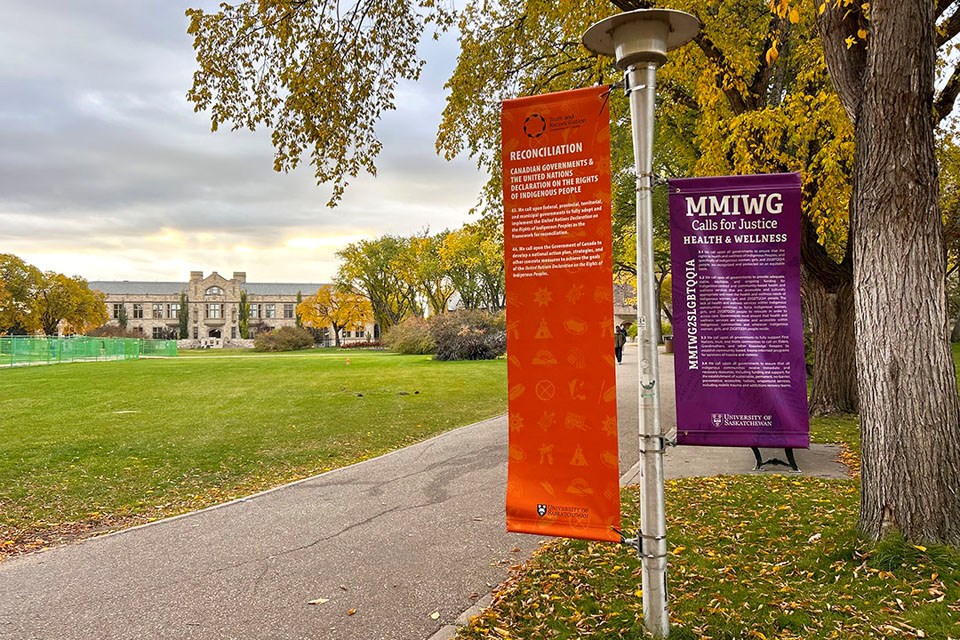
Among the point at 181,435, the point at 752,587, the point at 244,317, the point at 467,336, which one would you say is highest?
the point at 244,317

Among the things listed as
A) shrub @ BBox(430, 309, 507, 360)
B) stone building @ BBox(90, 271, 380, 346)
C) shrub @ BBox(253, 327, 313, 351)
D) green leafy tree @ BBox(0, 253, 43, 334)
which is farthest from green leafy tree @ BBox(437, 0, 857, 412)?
stone building @ BBox(90, 271, 380, 346)

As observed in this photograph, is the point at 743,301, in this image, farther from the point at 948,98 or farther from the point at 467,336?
the point at 467,336

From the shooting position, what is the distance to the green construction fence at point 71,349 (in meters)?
38.2

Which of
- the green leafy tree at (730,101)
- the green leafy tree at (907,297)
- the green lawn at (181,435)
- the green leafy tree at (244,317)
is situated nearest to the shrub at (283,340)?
the green leafy tree at (244,317)

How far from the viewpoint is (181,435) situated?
13.1 m

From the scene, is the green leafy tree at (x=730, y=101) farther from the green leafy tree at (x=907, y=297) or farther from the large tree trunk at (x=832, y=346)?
the green leafy tree at (x=907, y=297)

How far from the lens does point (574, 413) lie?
402 centimetres

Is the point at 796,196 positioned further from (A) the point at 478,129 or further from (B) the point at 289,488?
(A) the point at 478,129

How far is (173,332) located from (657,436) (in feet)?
370

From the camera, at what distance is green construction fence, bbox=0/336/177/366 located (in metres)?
38.2

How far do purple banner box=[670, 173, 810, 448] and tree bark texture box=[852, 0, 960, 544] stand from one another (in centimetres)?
67

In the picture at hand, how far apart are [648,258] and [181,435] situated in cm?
1192

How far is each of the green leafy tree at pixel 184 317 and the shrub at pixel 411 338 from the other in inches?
2707

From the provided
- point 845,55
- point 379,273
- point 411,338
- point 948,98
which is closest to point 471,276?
point 379,273
